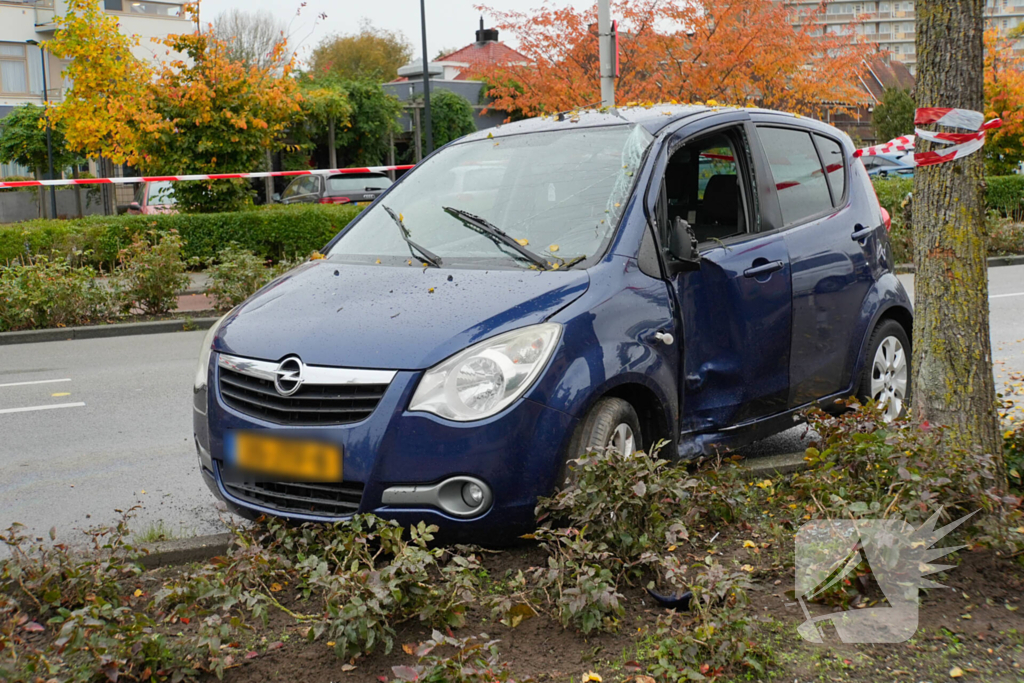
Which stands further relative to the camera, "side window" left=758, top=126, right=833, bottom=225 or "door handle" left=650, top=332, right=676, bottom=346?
"side window" left=758, top=126, right=833, bottom=225

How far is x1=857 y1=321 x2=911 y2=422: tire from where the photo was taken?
5.62 m

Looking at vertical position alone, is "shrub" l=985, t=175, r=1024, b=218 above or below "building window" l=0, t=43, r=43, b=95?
below

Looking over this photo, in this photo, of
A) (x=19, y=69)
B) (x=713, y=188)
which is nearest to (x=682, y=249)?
(x=713, y=188)

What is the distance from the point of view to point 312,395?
376 cm

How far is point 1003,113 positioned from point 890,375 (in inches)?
879

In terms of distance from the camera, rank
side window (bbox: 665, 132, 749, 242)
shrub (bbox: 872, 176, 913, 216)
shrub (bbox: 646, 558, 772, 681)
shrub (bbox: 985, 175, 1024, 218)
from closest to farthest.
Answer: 1. shrub (bbox: 646, 558, 772, 681)
2. side window (bbox: 665, 132, 749, 242)
3. shrub (bbox: 872, 176, 913, 216)
4. shrub (bbox: 985, 175, 1024, 218)

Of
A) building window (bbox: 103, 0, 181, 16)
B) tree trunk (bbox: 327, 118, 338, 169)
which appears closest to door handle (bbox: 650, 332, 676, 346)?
tree trunk (bbox: 327, 118, 338, 169)

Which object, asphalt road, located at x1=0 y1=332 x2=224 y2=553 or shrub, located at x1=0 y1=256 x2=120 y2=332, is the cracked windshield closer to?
asphalt road, located at x1=0 y1=332 x2=224 y2=553

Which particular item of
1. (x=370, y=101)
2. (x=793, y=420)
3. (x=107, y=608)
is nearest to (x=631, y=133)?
(x=793, y=420)

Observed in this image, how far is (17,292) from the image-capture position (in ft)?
38.7

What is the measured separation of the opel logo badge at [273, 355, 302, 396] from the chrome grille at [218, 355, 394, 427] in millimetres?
16

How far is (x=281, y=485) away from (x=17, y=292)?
9162mm

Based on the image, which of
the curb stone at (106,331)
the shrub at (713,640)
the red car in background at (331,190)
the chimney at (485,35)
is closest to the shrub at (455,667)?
the shrub at (713,640)

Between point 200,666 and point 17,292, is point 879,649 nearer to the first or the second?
point 200,666
